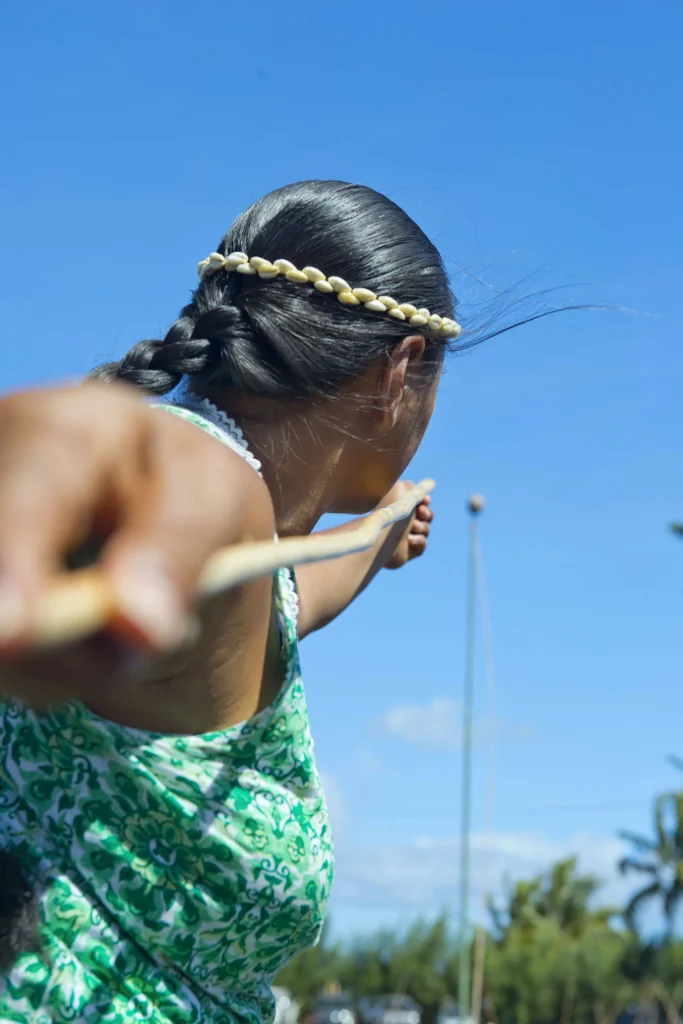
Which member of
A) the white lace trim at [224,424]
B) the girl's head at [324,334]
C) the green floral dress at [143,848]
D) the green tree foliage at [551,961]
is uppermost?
the green tree foliage at [551,961]

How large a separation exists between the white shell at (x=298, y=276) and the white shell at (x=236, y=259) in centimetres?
10

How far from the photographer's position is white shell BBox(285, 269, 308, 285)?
1840 mm

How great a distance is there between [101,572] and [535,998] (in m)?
51.5

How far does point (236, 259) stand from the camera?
6.28ft

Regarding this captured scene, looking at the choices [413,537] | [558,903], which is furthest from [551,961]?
[413,537]

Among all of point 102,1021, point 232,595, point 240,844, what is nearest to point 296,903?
point 240,844

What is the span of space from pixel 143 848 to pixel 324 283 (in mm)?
783

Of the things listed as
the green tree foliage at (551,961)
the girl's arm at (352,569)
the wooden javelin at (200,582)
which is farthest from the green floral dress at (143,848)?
the green tree foliage at (551,961)

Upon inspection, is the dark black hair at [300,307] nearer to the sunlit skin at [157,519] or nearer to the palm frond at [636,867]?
the sunlit skin at [157,519]

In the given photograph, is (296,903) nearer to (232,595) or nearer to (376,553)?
(232,595)

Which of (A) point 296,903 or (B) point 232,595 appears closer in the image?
(B) point 232,595

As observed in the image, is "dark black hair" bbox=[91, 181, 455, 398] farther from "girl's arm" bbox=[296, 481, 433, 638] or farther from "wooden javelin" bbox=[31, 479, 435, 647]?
"wooden javelin" bbox=[31, 479, 435, 647]

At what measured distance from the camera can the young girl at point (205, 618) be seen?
1.02 meters

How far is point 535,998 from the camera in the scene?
4866cm
